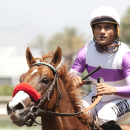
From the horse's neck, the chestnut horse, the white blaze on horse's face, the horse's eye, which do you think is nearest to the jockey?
the chestnut horse

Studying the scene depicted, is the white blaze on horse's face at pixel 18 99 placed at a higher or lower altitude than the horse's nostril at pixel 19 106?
higher

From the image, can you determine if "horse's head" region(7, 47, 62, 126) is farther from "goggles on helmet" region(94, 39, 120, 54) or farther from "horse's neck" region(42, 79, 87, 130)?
"goggles on helmet" region(94, 39, 120, 54)

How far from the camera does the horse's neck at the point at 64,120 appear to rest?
11.3 ft

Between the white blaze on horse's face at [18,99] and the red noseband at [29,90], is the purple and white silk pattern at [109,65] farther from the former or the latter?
the white blaze on horse's face at [18,99]

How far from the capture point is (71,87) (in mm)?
3709

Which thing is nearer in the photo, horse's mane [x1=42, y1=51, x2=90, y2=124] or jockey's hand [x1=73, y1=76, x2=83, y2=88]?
horse's mane [x1=42, y1=51, x2=90, y2=124]

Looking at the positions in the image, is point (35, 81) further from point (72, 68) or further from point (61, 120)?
point (72, 68)

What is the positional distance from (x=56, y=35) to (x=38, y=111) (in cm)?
5629

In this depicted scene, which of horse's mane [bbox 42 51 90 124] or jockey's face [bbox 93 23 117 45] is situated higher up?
jockey's face [bbox 93 23 117 45]

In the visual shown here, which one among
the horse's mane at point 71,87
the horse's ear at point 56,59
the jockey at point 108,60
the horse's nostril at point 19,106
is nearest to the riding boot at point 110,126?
the jockey at point 108,60

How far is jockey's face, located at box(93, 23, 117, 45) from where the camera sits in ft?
13.4

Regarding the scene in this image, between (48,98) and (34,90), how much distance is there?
21 cm

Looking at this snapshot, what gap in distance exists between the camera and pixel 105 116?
3682mm

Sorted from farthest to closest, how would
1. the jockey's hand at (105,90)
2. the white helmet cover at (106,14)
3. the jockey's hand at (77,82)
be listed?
1. the white helmet cover at (106,14)
2. the jockey's hand at (77,82)
3. the jockey's hand at (105,90)
